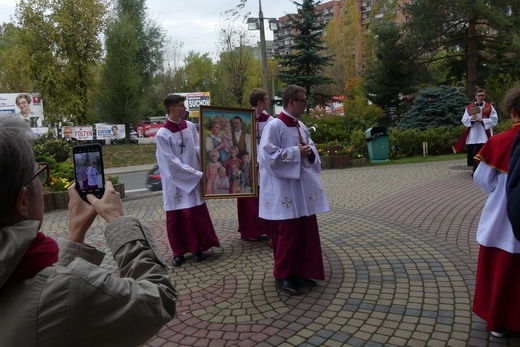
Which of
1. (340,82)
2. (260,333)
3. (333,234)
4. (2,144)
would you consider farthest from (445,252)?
(340,82)

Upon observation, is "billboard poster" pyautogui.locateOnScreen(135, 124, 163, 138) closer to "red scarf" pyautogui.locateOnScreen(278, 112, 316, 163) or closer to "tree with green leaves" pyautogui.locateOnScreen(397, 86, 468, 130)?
"tree with green leaves" pyautogui.locateOnScreen(397, 86, 468, 130)

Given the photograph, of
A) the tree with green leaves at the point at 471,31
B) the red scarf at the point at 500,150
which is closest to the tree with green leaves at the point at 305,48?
the tree with green leaves at the point at 471,31

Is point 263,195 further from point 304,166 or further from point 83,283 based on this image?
point 83,283

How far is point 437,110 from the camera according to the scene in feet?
63.3

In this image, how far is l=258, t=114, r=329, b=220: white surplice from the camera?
4.41m

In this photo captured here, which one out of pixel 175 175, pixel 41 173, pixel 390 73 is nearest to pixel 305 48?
pixel 390 73

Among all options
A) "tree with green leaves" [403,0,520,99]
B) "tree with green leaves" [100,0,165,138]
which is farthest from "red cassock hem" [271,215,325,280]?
"tree with green leaves" [100,0,165,138]

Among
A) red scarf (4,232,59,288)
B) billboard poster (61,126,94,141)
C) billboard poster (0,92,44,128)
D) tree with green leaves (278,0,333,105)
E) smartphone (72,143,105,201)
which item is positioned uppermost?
tree with green leaves (278,0,333,105)

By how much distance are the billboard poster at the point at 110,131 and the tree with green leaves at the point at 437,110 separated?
61.9 feet

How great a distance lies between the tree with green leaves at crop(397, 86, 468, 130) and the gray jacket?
63.0 ft

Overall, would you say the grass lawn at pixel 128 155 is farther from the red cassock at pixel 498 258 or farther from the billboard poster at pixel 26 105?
the red cassock at pixel 498 258

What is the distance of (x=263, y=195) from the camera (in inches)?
183

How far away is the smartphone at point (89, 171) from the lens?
1687 millimetres

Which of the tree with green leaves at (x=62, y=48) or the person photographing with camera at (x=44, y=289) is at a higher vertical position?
the tree with green leaves at (x=62, y=48)
